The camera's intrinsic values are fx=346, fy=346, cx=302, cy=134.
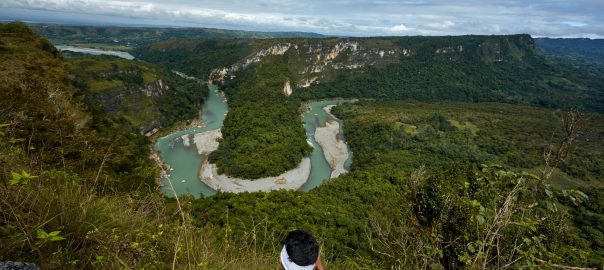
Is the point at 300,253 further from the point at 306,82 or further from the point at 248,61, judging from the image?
the point at 248,61

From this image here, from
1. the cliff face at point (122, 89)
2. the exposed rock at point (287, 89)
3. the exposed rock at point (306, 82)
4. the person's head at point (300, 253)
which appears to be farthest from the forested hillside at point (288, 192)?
the exposed rock at point (306, 82)

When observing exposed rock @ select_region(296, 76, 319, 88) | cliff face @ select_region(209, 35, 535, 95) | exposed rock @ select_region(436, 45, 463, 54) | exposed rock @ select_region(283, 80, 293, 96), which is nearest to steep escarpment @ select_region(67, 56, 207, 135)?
exposed rock @ select_region(283, 80, 293, 96)

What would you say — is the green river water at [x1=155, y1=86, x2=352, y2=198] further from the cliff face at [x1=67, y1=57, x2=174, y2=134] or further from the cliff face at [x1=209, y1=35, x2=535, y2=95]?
the cliff face at [x1=209, y1=35, x2=535, y2=95]

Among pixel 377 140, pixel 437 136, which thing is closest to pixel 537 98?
pixel 437 136

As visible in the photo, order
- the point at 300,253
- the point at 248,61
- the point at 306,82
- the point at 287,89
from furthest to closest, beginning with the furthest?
1. the point at 306,82
2. the point at 248,61
3. the point at 287,89
4. the point at 300,253

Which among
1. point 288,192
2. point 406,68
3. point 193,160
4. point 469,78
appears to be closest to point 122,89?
point 193,160
